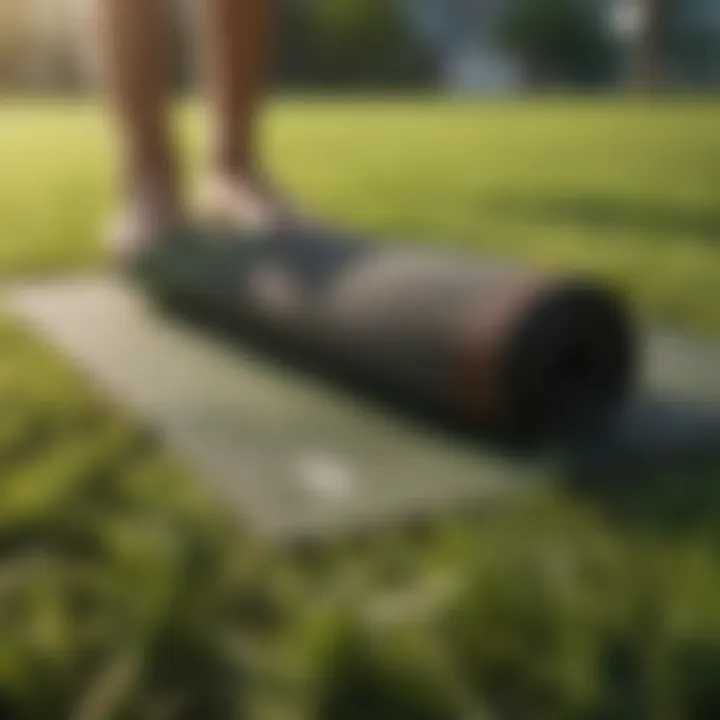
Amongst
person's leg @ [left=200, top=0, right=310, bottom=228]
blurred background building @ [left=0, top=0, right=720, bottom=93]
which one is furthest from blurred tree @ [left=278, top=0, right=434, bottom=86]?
person's leg @ [left=200, top=0, right=310, bottom=228]

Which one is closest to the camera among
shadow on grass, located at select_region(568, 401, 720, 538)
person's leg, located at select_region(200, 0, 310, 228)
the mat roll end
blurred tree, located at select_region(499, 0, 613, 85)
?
shadow on grass, located at select_region(568, 401, 720, 538)

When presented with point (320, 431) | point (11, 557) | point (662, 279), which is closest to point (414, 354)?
point (320, 431)

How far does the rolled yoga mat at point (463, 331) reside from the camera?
103cm

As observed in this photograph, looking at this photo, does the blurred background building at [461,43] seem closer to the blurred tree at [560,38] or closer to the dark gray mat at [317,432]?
the blurred tree at [560,38]

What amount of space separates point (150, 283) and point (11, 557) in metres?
0.69

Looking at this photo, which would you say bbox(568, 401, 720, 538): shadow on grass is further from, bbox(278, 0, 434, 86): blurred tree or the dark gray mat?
bbox(278, 0, 434, 86): blurred tree

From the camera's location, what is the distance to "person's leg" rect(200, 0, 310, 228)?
1.63m

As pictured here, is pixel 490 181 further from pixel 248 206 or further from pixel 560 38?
pixel 248 206

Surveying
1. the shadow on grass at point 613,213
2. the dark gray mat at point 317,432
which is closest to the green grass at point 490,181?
the shadow on grass at point 613,213

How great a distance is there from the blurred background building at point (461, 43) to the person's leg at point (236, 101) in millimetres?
367

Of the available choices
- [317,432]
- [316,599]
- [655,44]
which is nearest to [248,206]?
[317,432]

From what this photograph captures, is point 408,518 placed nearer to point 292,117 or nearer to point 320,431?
point 320,431

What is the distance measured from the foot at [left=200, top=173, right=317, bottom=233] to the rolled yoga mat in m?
0.23

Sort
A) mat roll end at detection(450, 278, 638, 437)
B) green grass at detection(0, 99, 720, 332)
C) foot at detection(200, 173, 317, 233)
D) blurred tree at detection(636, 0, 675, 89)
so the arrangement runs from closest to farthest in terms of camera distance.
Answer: mat roll end at detection(450, 278, 638, 437) < foot at detection(200, 173, 317, 233) < green grass at detection(0, 99, 720, 332) < blurred tree at detection(636, 0, 675, 89)
